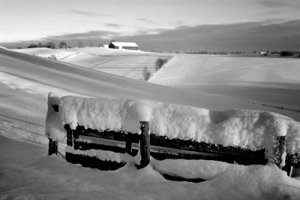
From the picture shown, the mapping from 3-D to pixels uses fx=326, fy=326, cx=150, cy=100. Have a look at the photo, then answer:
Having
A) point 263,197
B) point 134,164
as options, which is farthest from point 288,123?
point 134,164

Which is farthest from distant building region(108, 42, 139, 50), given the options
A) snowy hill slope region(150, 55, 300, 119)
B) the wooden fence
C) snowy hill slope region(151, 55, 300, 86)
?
the wooden fence

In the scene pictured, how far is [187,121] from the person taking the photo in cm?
564

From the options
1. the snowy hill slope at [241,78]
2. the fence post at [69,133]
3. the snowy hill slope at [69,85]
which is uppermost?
the fence post at [69,133]

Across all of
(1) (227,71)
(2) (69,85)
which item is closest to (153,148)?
(2) (69,85)

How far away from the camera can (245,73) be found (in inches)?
2020

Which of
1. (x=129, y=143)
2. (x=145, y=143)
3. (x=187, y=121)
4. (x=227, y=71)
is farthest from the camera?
(x=227, y=71)

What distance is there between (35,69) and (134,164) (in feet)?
77.6

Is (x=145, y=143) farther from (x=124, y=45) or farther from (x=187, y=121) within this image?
(x=124, y=45)

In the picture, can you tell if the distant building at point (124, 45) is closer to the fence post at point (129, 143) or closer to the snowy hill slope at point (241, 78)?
the snowy hill slope at point (241, 78)

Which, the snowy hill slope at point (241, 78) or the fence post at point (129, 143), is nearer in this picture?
the fence post at point (129, 143)

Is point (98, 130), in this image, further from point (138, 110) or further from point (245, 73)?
point (245, 73)

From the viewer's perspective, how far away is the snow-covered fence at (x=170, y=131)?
5121 millimetres

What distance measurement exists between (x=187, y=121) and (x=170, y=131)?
37 centimetres

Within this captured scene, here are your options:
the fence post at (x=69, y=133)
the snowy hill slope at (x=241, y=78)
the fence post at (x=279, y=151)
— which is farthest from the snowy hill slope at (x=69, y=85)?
the fence post at (x=279, y=151)
